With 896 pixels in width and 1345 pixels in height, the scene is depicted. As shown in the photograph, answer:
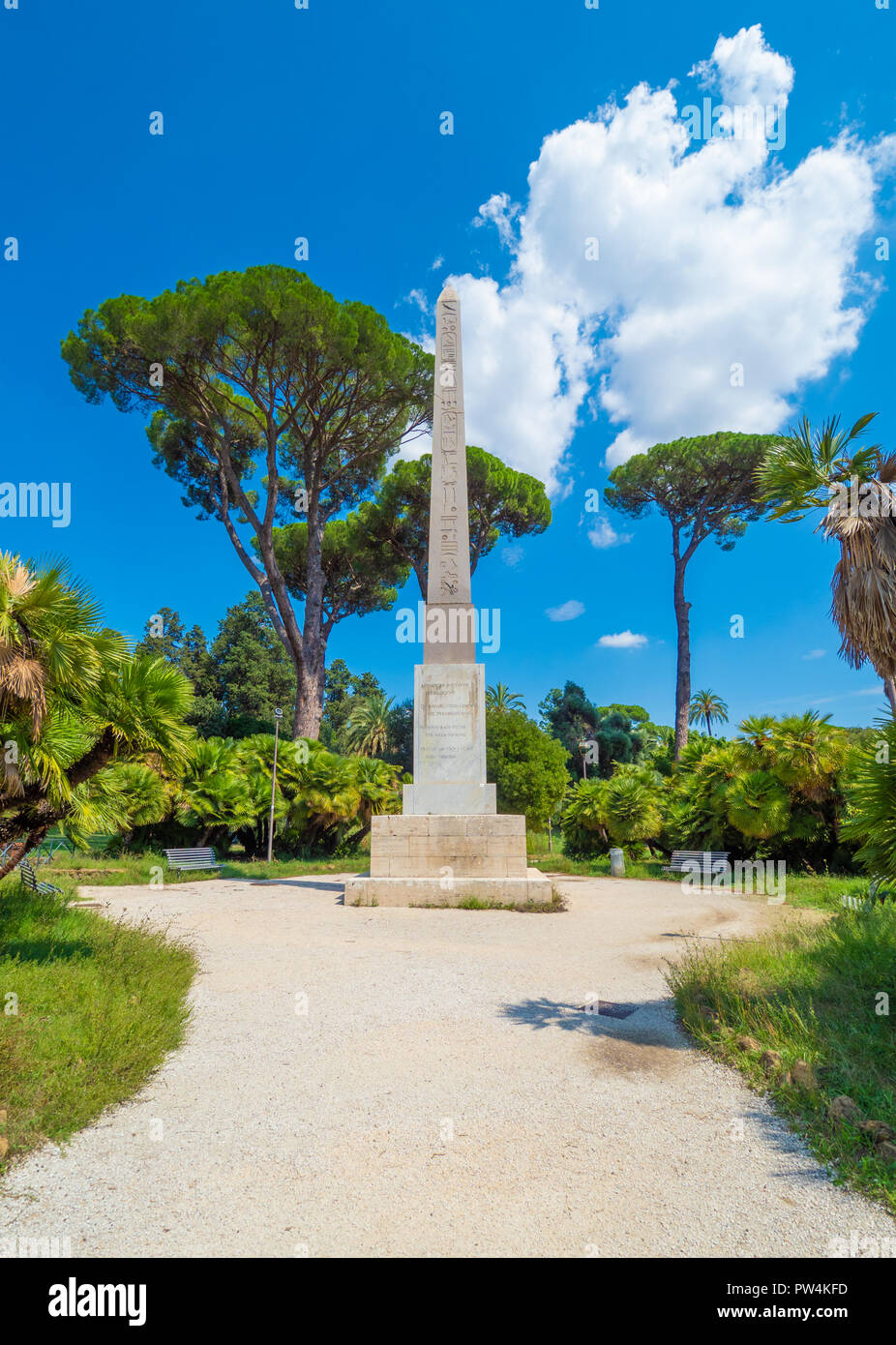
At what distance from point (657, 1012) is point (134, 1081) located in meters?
3.63

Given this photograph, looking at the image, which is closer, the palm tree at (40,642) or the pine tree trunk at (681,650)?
the palm tree at (40,642)

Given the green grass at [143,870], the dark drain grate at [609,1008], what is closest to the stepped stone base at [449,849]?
the green grass at [143,870]

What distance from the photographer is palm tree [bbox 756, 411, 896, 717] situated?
174 inches

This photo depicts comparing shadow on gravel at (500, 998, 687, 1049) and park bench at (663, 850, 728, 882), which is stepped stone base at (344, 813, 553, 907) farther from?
park bench at (663, 850, 728, 882)

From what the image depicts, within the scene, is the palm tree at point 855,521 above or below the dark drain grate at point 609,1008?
above

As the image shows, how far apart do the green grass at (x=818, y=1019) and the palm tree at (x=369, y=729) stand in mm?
34566

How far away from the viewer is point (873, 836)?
13.1 ft

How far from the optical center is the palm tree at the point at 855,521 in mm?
4418

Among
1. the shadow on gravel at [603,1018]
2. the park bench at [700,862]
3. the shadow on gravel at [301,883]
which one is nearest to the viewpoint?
the shadow on gravel at [603,1018]

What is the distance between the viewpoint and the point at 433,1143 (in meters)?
3.09

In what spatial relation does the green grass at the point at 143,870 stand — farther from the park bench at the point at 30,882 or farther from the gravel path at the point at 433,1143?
the gravel path at the point at 433,1143

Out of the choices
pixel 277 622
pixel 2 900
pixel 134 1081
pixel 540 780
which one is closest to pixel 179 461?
pixel 277 622

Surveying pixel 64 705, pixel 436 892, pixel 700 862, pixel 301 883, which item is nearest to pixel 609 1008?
pixel 64 705
